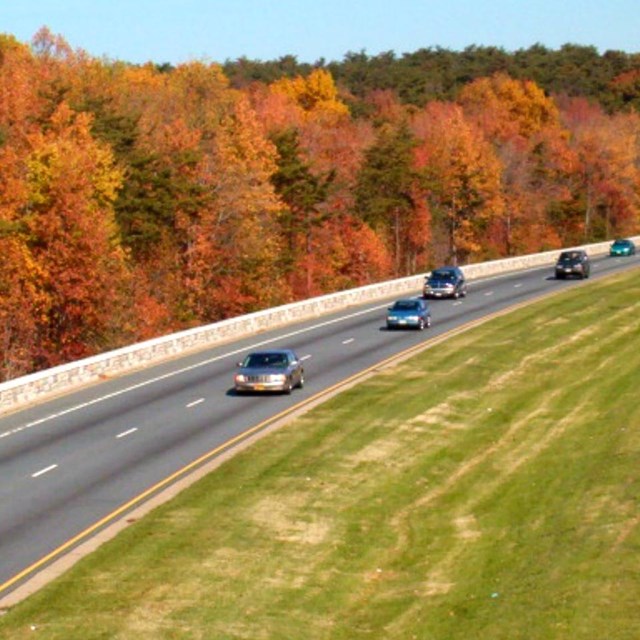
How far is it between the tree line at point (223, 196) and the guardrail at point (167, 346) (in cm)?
1351

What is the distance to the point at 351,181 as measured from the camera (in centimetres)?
13312

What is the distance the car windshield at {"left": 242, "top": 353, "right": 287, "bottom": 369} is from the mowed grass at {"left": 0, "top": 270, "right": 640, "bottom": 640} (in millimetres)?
2626

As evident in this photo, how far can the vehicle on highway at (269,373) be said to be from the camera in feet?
148

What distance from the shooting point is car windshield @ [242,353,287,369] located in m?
45.8

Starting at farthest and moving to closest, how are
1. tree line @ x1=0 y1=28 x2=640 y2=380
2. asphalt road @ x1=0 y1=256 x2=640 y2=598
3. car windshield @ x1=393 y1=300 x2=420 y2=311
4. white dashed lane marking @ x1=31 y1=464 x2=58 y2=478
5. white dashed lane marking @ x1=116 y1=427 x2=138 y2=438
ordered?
tree line @ x1=0 y1=28 x2=640 y2=380 < car windshield @ x1=393 y1=300 x2=420 y2=311 < white dashed lane marking @ x1=116 y1=427 x2=138 y2=438 < white dashed lane marking @ x1=31 y1=464 x2=58 y2=478 < asphalt road @ x1=0 y1=256 x2=640 y2=598

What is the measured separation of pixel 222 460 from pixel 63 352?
43562 millimetres

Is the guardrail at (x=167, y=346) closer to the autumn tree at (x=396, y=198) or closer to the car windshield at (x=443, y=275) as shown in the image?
the car windshield at (x=443, y=275)

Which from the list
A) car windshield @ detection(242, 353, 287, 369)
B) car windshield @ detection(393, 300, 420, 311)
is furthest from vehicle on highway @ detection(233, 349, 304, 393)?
car windshield @ detection(393, 300, 420, 311)

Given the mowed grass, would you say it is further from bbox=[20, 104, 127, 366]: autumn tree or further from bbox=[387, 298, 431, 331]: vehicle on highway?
bbox=[20, 104, 127, 366]: autumn tree

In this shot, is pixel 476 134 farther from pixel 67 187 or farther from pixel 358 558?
pixel 358 558

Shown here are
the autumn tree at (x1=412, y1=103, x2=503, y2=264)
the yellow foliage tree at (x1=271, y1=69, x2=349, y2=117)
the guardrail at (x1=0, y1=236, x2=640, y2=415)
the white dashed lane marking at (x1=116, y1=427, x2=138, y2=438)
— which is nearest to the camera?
the white dashed lane marking at (x1=116, y1=427, x2=138, y2=438)

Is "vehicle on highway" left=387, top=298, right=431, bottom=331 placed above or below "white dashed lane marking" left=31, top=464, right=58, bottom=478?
below

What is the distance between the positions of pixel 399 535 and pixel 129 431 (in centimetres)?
1199

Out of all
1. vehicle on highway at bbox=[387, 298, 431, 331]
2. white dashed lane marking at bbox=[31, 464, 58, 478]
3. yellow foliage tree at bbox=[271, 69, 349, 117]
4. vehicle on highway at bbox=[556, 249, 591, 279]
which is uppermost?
yellow foliage tree at bbox=[271, 69, 349, 117]
